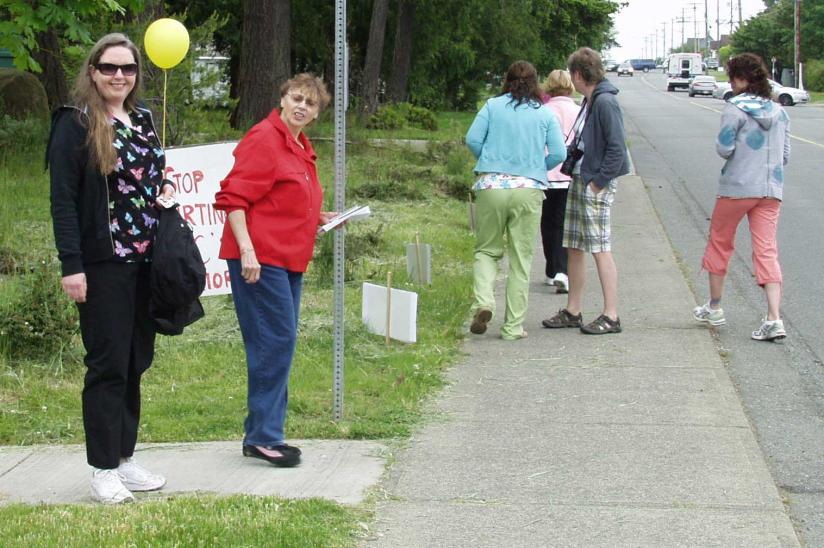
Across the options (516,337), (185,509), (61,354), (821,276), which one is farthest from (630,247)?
(185,509)

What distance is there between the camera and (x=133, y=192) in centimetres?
504

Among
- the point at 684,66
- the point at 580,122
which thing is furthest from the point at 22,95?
the point at 684,66

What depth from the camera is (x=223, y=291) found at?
8.38 meters

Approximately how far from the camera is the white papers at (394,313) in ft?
26.4

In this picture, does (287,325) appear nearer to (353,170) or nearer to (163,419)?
(163,419)

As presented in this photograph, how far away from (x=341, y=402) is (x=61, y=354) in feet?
6.96

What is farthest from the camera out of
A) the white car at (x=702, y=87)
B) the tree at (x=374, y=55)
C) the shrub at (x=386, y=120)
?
the white car at (x=702, y=87)

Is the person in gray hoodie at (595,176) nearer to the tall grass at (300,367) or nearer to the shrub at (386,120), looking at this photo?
the tall grass at (300,367)

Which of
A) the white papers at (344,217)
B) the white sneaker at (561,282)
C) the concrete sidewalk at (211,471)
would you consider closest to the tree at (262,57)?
the white sneaker at (561,282)

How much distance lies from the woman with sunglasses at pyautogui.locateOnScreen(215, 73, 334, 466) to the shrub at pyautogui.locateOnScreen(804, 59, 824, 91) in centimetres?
7864

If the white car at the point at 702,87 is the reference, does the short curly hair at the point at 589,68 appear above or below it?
below

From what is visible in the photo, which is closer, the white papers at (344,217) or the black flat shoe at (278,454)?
the black flat shoe at (278,454)

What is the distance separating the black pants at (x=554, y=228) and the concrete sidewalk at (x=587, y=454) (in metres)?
1.47

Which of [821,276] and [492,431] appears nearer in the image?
[492,431]
